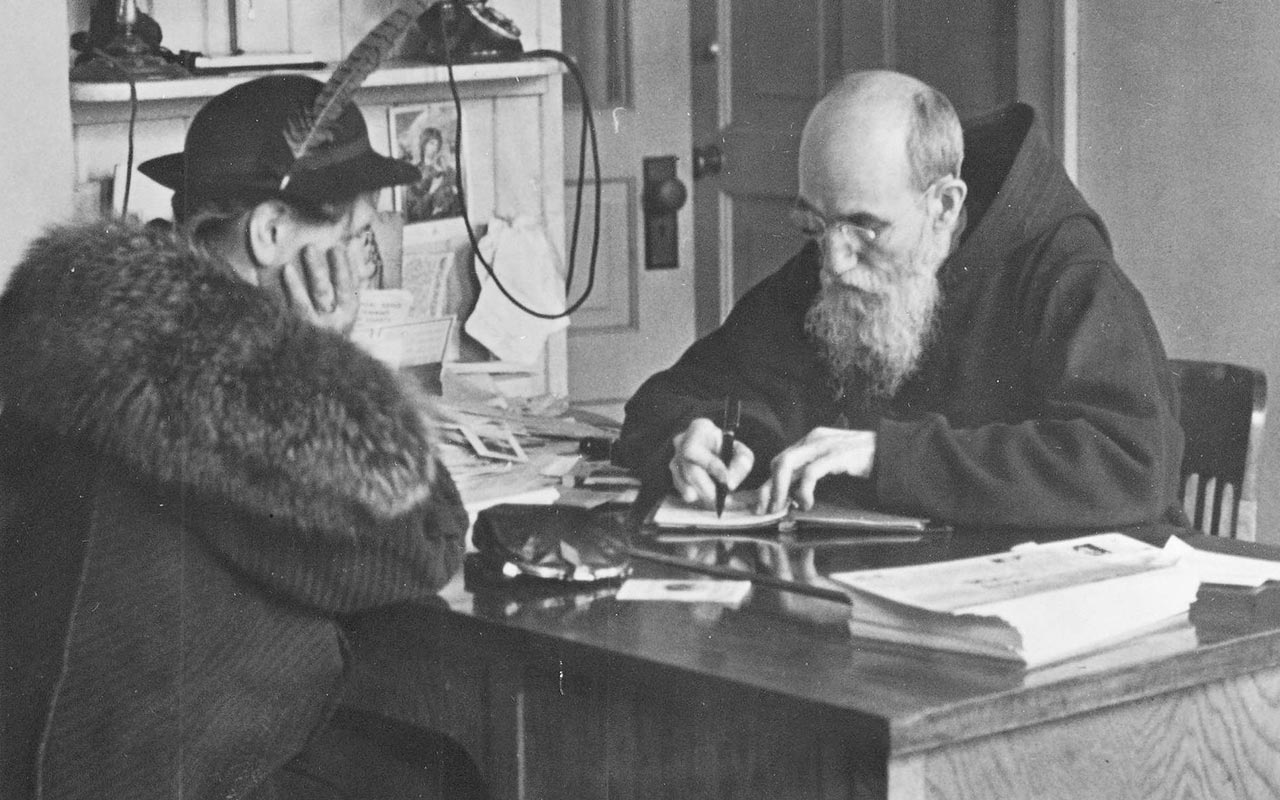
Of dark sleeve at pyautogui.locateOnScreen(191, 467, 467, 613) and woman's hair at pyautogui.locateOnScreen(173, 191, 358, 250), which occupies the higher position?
woman's hair at pyautogui.locateOnScreen(173, 191, 358, 250)

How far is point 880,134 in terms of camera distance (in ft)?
8.93

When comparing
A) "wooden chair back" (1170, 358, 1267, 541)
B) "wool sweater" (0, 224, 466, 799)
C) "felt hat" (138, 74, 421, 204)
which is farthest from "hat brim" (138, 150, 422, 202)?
"wooden chair back" (1170, 358, 1267, 541)

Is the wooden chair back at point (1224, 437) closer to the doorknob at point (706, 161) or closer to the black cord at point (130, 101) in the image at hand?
the black cord at point (130, 101)

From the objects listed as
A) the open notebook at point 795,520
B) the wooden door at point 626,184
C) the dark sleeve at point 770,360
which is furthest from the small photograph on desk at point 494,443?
the wooden door at point 626,184

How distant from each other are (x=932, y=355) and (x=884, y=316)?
0.44 ft

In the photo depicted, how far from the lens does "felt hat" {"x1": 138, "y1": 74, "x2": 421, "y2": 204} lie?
79.7 inches

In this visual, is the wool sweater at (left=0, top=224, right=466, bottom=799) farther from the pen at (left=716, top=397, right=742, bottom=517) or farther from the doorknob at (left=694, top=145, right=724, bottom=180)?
the doorknob at (left=694, top=145, right=724, bottom=180)

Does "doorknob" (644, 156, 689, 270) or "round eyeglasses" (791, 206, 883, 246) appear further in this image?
"doorknob" (644, 156, 689, 270)

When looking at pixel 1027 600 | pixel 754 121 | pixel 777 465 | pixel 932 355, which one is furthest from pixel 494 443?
pixel 754 121

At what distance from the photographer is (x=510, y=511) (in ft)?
Answer: 6.79

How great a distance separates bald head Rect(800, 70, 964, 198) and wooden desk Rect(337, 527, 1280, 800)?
3.14 ft

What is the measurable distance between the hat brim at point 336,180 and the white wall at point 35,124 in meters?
0.63

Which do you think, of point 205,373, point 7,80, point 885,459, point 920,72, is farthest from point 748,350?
point 920,72

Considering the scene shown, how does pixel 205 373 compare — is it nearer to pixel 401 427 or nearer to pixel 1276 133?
pixel 401 427
